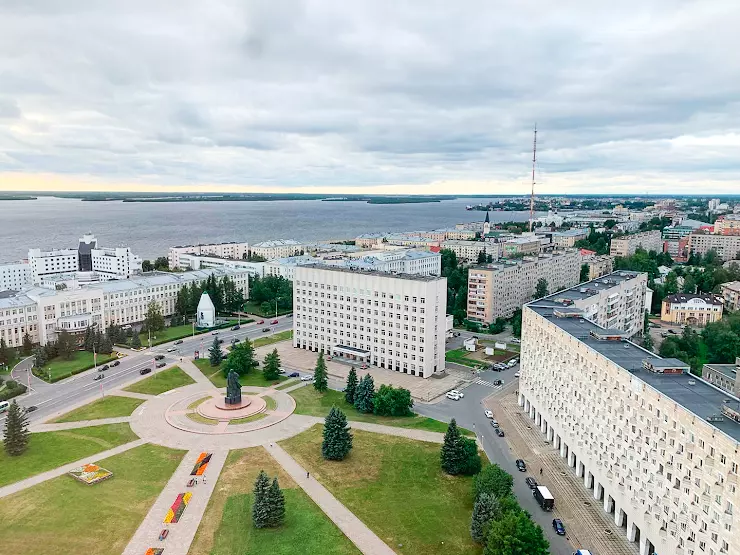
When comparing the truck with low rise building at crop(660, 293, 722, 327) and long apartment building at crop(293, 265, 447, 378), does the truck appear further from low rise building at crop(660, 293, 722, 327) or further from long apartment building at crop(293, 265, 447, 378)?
low rise building at crop(660, 293, 722, 327)

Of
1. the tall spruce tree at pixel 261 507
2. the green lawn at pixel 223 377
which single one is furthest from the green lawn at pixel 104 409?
the tall spruce tree at pixel 261 507

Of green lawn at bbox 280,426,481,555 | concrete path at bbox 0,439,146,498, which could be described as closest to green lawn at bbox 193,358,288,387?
green lawn at bbox 280,426,481,555

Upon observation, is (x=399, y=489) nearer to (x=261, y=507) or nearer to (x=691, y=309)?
(x=261, y=507)

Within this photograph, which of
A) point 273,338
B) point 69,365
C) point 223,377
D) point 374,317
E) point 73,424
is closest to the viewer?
point 73,424

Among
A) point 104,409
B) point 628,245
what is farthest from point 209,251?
point 628,245

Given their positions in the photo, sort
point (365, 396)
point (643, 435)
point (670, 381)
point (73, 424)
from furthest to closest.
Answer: point (365, 396)
point (73, 424)
point (670, 381)
point (643, 435)
